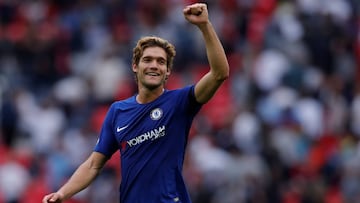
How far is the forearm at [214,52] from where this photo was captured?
898cm

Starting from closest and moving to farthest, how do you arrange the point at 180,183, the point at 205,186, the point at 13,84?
1. the point at 180,183
2. the point at 205,186
3. the point at 13,84

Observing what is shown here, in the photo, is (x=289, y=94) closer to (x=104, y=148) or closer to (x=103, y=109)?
(x=103, y=109)

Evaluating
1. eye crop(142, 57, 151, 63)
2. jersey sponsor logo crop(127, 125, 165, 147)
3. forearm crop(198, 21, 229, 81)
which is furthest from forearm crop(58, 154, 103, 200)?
forearm crop(198, 21, 229, 81)

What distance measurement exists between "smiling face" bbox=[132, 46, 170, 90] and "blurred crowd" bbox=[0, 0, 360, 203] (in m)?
6.12

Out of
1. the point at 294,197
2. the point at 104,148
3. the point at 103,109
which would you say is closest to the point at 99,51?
the point at 103,109

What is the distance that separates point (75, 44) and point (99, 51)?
681mm

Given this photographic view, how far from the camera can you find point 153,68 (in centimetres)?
944

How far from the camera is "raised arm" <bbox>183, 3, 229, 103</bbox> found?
8930 millimetres

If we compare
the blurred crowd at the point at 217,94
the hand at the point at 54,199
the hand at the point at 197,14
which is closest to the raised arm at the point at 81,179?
the hand at the point at 54,199

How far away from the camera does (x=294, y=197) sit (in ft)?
51.9

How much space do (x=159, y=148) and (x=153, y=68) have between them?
549mm

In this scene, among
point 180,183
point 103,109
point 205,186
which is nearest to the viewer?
point 180,183

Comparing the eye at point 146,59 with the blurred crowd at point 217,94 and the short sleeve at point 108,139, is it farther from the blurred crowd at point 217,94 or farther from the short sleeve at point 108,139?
the blurred crowd at point 217,94

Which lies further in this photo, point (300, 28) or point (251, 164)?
point (300, 28)
